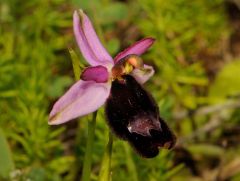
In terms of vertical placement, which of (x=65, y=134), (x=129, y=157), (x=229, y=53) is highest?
(x=129, y=157)

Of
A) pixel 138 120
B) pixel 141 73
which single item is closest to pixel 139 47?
pixel 141 73

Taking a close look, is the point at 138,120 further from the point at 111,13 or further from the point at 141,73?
the point at 111,13

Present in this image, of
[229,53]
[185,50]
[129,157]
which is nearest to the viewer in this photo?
[129,157]

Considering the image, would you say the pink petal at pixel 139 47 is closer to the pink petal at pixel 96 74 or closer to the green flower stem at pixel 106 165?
the pink petal at pixel 96 74

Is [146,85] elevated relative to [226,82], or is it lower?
elevated

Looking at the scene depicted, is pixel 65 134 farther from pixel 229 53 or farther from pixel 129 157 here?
pixel 229 53

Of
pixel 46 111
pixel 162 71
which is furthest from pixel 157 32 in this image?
pixel 46 111

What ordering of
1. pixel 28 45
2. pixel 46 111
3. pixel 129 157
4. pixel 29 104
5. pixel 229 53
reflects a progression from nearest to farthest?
pixel 129 157
pixel 29 104
pixel 46 111
pixel 28 45
pixel 229 53
